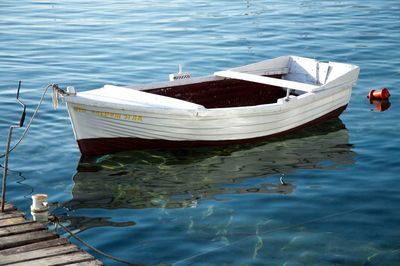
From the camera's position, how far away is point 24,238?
1015cm

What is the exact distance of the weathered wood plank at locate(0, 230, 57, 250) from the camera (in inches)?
393

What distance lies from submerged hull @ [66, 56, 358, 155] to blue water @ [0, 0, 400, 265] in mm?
278

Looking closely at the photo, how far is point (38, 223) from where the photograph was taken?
10.7 m

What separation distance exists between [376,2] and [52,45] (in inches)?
625

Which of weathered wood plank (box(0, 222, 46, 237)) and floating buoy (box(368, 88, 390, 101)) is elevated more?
floating buoy (box(368, 88, 390, 101))

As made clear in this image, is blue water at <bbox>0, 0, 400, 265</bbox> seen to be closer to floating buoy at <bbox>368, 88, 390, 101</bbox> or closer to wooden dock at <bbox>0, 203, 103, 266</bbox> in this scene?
floating buoy at <bbox>368, 88, 390, 101</bbox>

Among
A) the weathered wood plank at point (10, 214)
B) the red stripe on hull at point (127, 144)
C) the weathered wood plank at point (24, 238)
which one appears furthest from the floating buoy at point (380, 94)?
the weathered wood plank at point (24, 238)

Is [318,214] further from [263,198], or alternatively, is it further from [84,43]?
[84,43]

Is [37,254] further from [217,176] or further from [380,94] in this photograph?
[380,94]

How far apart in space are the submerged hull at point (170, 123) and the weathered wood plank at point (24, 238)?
468 centimetres

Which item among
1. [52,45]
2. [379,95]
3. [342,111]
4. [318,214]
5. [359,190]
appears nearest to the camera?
[318,214]

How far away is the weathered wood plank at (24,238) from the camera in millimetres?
9984

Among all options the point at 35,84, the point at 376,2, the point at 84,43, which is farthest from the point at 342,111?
the point at 376,2

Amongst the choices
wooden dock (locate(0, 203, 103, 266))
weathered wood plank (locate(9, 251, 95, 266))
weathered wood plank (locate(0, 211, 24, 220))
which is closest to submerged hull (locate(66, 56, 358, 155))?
weathered wood plank (locate(0, 211, 24, 220))
